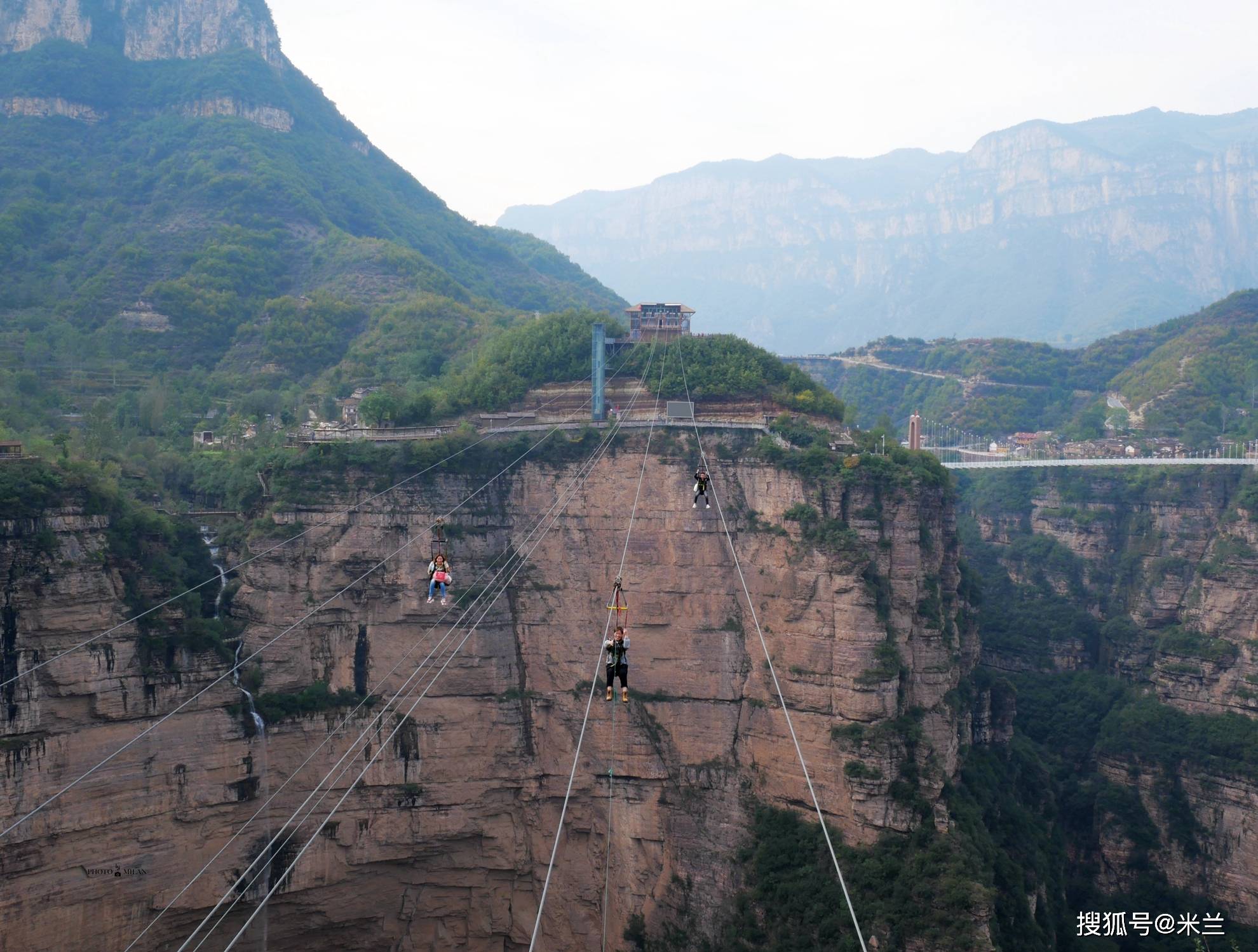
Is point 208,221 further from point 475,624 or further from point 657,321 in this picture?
point 475,624

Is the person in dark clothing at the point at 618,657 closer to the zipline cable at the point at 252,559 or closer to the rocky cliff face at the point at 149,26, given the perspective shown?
the zipline cable at the point at 252,559

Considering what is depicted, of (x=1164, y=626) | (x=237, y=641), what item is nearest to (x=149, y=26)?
(x=237, y=641)

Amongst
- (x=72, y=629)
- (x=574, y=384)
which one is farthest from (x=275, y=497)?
(x=574, y=384)

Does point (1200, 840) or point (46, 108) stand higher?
point (46, 108)

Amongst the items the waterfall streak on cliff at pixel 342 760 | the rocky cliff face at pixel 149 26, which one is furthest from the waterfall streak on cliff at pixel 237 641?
the rocky cliff face at pixel 149 26

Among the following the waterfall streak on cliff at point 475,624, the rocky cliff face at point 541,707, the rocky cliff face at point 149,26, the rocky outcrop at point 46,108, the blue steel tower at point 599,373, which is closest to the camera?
the rocky cliff face at point 541,707

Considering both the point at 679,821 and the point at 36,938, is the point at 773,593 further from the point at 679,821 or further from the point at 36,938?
the point at 36,938
